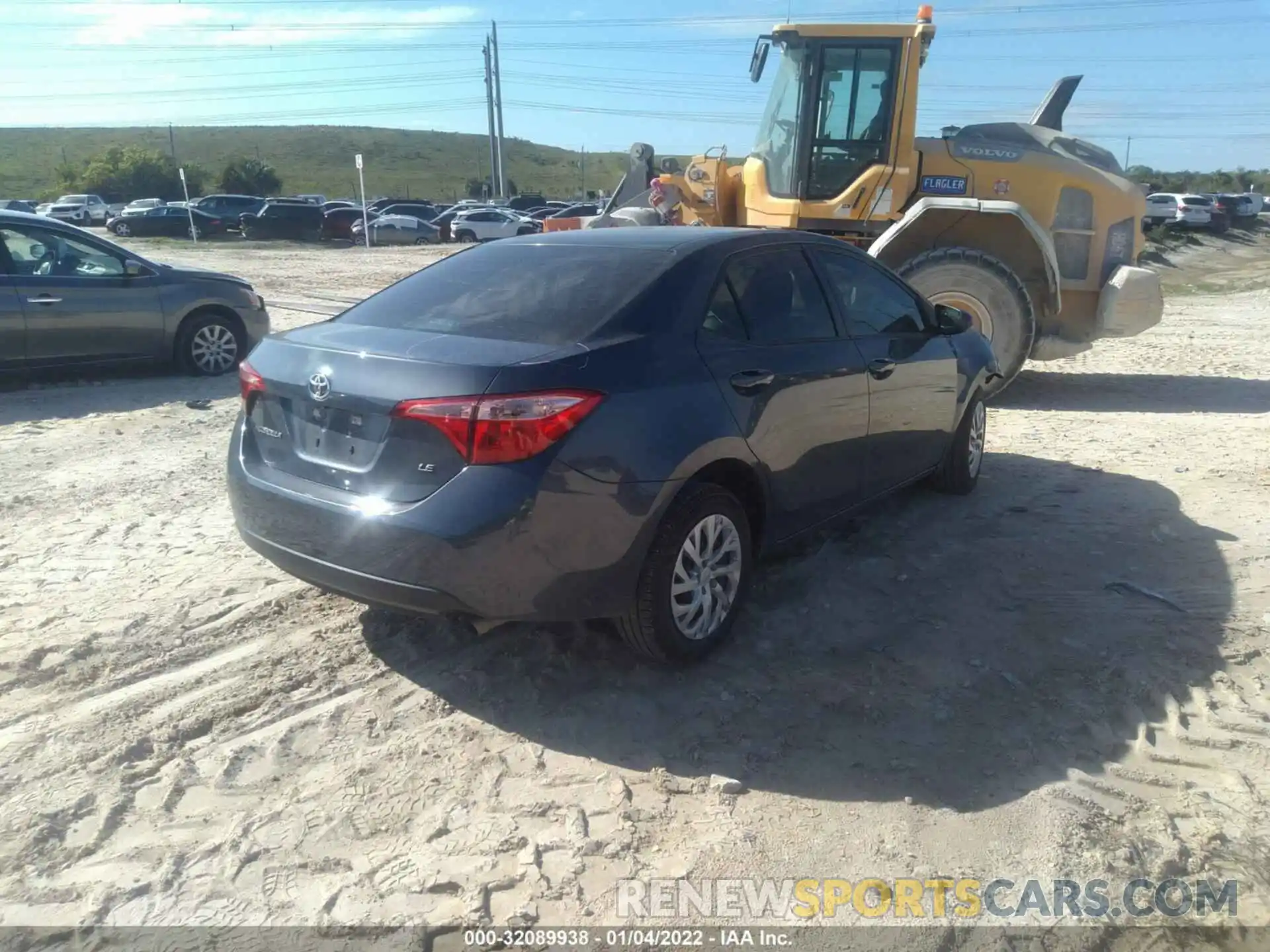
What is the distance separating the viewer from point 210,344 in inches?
380

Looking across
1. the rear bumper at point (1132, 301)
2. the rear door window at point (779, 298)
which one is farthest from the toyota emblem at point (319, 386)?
the rear bumper at point (1132, 301)

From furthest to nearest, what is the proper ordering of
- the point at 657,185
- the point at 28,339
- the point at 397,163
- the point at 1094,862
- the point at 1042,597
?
the point at 397,163
the point at 657,185
the point at 28,339
the point at 1042,597
the point at 1094,862

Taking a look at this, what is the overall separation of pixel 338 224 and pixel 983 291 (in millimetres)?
33102

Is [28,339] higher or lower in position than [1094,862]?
higher

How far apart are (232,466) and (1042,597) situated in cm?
365

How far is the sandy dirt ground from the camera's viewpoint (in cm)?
296

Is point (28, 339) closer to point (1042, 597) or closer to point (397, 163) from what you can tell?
point (1042, 597)

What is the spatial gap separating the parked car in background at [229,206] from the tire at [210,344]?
32.6m

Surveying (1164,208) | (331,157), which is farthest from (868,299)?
(331,157)

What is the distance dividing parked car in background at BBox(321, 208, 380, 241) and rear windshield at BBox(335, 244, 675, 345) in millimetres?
35314

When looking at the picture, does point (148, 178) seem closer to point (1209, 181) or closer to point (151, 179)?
point (151, 179)

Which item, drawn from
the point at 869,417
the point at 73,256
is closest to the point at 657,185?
the point at 73,256

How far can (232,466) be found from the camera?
4078 mm

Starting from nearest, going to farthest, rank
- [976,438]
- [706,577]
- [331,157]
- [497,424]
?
[497,424] → [706,577] → [976,438] → [331,157]
